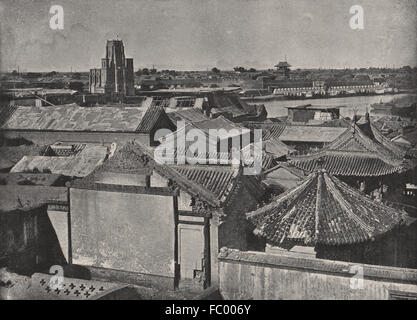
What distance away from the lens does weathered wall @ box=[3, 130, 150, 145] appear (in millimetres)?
35469

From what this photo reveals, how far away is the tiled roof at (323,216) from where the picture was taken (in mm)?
13945

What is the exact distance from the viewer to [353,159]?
1038 inches

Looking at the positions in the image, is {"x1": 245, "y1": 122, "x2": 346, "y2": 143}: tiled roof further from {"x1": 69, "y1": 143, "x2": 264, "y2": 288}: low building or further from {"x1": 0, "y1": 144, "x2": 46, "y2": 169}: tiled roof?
{"x1": 69, "y1": 143, "x2": 264, "y2": 288}: low building

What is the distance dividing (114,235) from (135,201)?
1489 mm

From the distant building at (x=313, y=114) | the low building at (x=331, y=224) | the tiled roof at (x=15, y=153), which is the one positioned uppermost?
the distant building at (x=313, y=114)

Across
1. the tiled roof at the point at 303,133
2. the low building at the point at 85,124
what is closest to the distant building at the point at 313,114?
the tiled roof at the point at 303,133

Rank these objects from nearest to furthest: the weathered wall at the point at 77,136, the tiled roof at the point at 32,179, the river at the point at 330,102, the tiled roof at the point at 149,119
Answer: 1. the tiled roof at the point at 32,179
2. the tiled roof at the point at 149,119
3. the weathered wall at the point at 77,136
4. the river at the point at 330,102

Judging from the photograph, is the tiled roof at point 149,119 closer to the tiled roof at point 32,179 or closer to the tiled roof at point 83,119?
the tiled roof at point 83,119

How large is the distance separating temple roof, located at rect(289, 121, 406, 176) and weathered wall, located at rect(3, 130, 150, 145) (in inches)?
504

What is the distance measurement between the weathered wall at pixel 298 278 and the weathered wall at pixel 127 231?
4.01 meters

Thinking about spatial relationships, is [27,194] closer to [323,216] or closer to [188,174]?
[188,174]

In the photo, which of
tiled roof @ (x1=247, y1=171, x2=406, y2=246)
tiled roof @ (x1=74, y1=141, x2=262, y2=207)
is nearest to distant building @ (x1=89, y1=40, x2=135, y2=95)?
tiled roof @ (x1=74, y1=141, x2=262, y2=207)

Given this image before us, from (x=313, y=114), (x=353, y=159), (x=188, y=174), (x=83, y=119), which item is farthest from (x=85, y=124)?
(x=313, y=114)
